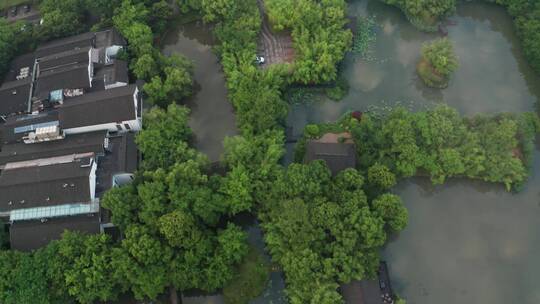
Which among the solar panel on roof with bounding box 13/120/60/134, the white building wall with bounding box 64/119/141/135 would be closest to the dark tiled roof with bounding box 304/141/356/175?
the white building wall with bounding box 64/119/141/135

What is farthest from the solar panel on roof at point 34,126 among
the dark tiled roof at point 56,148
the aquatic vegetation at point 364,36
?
the aquatic vegetation at point 364,36

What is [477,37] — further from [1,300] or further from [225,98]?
[1,300]

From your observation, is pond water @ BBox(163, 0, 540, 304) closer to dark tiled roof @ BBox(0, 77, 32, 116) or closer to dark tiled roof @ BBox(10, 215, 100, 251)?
dark tiled roof @ BBox(10, 215, 100, 251)

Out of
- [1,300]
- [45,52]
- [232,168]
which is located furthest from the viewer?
[45,52]

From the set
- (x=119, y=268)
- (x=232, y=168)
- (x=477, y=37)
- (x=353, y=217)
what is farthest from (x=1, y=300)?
(x=477, y=37)

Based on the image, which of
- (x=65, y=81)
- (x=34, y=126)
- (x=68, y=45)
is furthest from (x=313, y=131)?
(x=68, y=45)

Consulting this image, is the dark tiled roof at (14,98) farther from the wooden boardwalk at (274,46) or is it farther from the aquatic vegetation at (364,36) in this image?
the aquatic vegetation at (364,36)
